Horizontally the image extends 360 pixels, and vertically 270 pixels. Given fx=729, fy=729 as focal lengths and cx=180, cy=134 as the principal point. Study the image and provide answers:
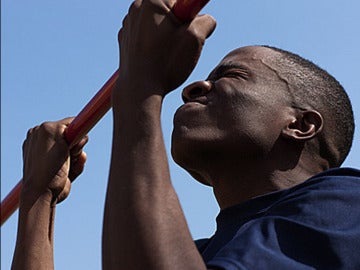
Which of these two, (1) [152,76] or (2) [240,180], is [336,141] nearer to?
(2) [240,180]

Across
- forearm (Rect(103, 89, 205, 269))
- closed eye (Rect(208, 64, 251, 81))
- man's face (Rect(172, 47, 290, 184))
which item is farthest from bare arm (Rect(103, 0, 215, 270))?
closed eye (Rect(208, 64, 251, 81))

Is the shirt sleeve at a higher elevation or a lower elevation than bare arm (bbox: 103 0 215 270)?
lower

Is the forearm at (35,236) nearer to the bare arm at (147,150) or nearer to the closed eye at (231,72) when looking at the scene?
the closed eye at (231,72)

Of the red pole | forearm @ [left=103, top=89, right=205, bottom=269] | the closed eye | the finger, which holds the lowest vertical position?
forearm @ [left=103, top=89, right=205, bottom=269]

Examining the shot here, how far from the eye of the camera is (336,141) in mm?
1796

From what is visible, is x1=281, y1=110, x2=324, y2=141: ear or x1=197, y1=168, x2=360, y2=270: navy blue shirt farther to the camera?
x1=281, y1=110, x2=324, y2=141: ear

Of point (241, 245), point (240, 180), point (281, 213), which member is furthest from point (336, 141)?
point (241, 245)

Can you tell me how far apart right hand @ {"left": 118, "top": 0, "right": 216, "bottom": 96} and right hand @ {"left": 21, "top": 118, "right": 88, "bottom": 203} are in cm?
80

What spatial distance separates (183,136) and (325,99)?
1.33 ft

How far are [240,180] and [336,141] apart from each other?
0.97ft

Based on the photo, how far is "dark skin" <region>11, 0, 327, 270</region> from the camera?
1186mm

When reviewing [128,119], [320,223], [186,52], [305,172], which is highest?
[186,52]

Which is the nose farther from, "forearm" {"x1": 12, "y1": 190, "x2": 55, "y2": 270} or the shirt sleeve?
"forearm" {"x1": 12, "y1": 190, "x2": 55, "y2": 270}

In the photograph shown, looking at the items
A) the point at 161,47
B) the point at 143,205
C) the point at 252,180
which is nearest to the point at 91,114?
the point at 252,180
